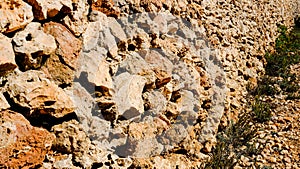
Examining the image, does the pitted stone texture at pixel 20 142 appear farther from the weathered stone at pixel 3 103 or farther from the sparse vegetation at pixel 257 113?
the sparse vegetation at pixel 257 113

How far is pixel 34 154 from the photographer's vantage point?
7.23 feet

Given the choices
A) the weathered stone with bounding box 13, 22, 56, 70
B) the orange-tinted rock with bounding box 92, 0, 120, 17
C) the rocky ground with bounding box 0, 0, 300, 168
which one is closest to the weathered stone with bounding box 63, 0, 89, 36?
A: the rocky ground with bounding box 0, 0, 300, 168

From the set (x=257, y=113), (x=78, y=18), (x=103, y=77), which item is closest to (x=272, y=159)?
(x=257, y=113)

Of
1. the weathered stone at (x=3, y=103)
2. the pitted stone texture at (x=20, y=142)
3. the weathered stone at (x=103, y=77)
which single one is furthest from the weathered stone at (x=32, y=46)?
the weathered stone at (x=103, y=77)

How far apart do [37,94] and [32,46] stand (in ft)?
1.07

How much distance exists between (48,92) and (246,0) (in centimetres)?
564

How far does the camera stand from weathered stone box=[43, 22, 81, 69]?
8.02 feet

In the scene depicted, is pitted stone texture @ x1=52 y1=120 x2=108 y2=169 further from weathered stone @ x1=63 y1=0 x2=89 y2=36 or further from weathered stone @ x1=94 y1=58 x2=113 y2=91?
weathered stone @ x1=63 y1=0 x2=89 y2=36

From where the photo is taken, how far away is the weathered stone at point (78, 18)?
2.59m

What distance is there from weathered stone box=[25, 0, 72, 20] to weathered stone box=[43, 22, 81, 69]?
0.08m

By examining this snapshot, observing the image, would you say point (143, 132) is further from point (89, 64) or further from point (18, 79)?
point (18, 79)

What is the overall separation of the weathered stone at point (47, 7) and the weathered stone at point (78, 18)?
9 cm

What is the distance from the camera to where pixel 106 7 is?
3035 mm

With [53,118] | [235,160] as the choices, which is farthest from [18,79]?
[235,160]
